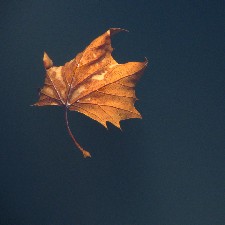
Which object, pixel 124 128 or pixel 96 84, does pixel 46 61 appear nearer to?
pixel 96 84

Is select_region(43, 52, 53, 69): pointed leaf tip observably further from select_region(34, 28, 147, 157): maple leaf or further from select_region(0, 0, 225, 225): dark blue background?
select_region(0, 0, 225, 225): dark blue background

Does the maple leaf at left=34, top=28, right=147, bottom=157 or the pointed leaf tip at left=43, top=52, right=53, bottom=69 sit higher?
the pointed leaf tip at left=43, top=52, right=53, bottom=69

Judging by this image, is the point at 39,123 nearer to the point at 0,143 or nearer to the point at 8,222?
the point at 0,143

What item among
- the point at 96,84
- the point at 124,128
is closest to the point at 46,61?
the point at 96,84

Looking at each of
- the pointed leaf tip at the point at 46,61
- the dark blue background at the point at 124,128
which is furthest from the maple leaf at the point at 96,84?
the dark blue background at the point at 124,128

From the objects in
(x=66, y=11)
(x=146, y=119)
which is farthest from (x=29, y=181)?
(x=66, y=11)

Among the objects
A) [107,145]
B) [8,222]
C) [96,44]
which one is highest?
[96,44]

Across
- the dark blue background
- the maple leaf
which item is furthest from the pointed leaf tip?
the dark blue background
